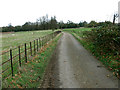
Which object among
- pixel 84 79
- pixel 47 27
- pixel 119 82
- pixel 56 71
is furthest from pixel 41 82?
pixel 47 27

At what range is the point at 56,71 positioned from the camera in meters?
7.46

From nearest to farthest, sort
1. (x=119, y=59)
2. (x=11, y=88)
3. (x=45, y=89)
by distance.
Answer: (x=11, y=88) < (x=45, y=89) < (x=119, y=59)

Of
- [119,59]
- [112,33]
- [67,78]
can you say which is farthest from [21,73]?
[112,33]

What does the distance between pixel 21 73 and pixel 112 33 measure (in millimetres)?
7521

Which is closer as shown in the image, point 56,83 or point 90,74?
point 56,83

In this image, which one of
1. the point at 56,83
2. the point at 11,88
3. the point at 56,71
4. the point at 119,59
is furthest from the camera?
the point at 119,59

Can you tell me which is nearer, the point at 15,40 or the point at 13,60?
the point at 13,60

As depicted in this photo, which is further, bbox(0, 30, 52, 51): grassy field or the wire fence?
bbox(0, 30, 52, 51): grassy field

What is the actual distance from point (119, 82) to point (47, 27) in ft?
244

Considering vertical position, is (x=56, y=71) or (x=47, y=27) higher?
(x=47, y=27)

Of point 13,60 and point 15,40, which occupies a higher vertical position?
point 15,40

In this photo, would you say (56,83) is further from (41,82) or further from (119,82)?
(119,82)

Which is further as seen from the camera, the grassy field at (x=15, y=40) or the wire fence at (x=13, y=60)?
the grassy field at (x=15, y=40)

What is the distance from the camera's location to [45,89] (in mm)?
5273
